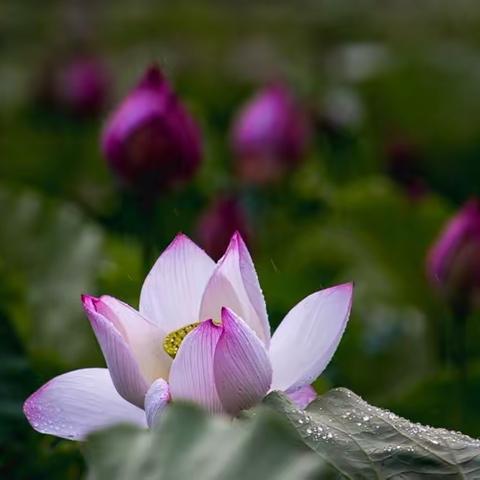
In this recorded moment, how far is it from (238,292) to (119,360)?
0.30ft

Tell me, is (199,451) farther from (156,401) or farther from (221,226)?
(221,226)

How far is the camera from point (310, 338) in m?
0.76

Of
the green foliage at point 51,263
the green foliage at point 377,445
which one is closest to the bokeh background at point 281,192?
the green foliage at point 51,263

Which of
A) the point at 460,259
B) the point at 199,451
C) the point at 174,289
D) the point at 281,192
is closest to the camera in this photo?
the point at 199,451

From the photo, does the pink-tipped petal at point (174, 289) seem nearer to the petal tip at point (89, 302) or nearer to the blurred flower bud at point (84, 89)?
the petal tip at point (89, 302)

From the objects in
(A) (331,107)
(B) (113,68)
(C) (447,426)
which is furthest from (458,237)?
(B) (113,68)

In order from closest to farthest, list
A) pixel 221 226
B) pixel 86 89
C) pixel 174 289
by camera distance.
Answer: pixel 174 289 → pixel 221 226 → pixel 86 89

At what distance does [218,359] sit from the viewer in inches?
28.3

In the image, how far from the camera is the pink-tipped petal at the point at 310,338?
0.76 m

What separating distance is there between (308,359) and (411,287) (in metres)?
1.02

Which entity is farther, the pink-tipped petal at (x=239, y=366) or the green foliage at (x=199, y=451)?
the pink-tipped petal at (x=239, y=366)

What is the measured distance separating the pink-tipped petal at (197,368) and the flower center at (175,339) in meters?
0.04

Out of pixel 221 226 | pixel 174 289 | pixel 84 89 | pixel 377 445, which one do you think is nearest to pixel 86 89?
pixel 84 89

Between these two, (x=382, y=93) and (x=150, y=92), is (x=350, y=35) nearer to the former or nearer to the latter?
(x=382, y=93)
